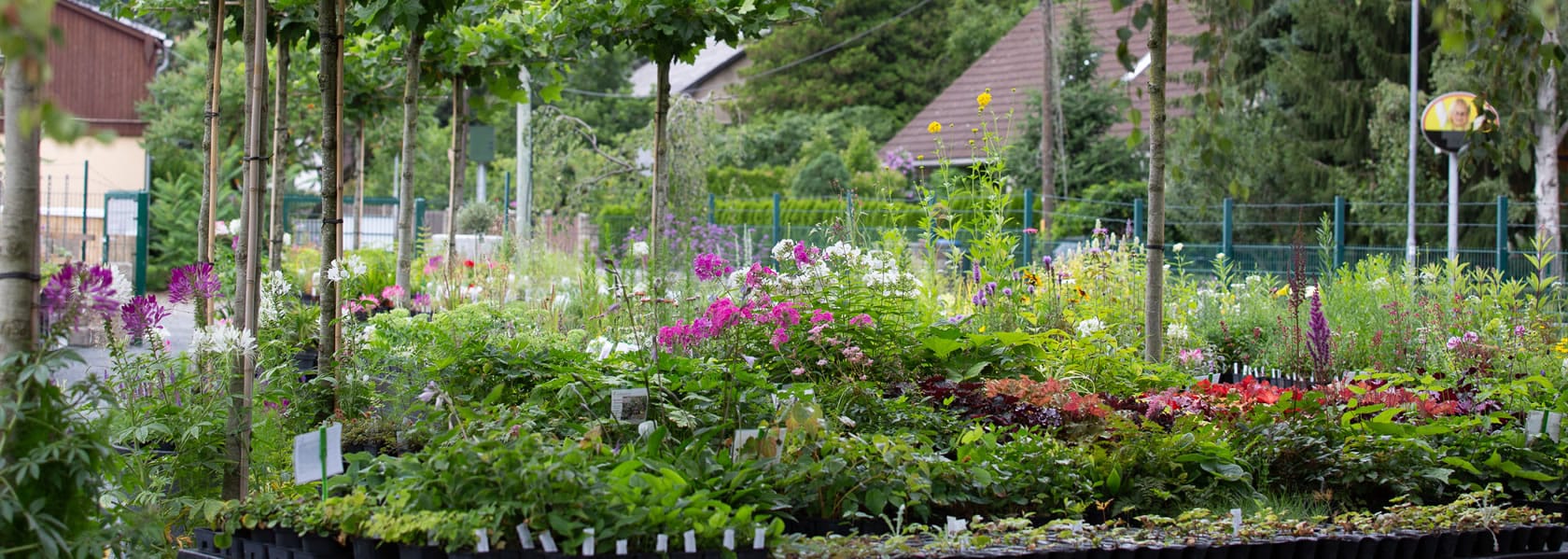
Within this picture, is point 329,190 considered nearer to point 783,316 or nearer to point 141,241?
point 783,316

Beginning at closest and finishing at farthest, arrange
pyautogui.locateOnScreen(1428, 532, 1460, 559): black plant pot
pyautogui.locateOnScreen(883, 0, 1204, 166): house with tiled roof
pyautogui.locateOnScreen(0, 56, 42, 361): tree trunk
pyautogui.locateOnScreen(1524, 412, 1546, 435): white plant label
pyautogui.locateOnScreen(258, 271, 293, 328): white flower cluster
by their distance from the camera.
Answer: pyautogui.locateOnScreen(0, 56, 42, 361): tree trunk < pyautogui.locateOnScreen(1428, 532, 1460, 559): black plant pot < pyautogui.locateOnScreen(1524, 412, 1546, 435): white plant label < pyautogui.locateOnScreen(258, 271, 293, 328): white flower cluster < pyautogui.locateOnScreen(883, 0, 1204, 166): house with tiled roof

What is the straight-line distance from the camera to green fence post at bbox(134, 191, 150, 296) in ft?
42.5

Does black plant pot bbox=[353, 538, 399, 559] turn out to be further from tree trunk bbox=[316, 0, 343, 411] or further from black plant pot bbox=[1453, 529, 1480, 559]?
black plant pot bbox=[1453, 529, 1480, 559]

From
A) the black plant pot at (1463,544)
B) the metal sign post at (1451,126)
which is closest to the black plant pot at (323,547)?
the black plant pot at (1463,544)

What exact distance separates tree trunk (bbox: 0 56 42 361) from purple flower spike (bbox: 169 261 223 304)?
1.03 metres

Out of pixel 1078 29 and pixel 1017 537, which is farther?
pixel 1078 29

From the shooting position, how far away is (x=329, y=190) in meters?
3.90

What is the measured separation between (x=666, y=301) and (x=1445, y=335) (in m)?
3.31

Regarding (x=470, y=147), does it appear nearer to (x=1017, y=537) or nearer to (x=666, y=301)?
(x=666, y=301)

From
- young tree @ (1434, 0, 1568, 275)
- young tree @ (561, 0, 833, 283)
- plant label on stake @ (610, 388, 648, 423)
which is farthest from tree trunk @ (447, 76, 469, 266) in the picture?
young tree @ (1434, 0, 1568, 275)

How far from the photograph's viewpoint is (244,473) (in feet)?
9.91

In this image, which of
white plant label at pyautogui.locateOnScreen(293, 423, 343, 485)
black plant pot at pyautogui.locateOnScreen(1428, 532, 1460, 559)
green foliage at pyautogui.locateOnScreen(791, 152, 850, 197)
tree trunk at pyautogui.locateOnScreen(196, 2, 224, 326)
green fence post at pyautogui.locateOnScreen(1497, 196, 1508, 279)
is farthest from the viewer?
green foliage at pyautogui.locateOnScreen(791, 152, 850, 197)

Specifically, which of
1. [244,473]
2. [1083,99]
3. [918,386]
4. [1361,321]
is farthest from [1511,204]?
[244,473]

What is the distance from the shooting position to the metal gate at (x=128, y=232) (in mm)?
13000
